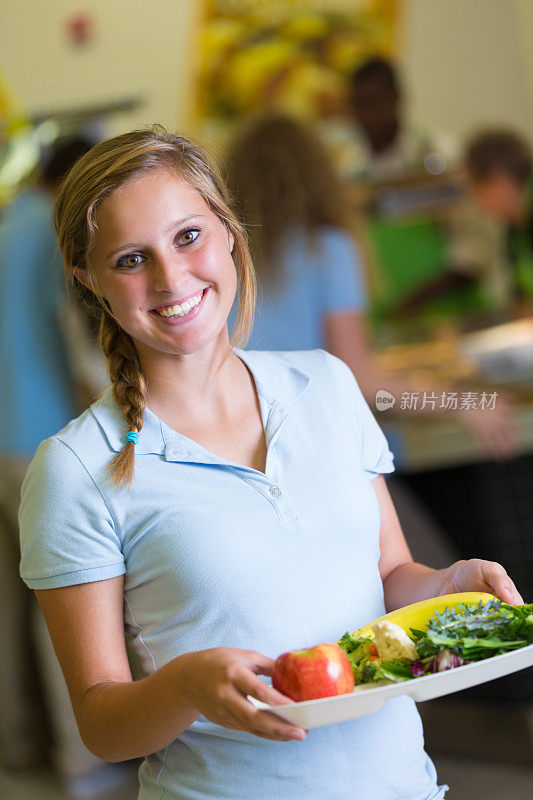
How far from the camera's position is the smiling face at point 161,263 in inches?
34.1

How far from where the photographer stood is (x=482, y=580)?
2.99ft

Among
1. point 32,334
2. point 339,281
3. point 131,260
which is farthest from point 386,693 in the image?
point 32,334

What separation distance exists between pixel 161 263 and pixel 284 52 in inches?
133

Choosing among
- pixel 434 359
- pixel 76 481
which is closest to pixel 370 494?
pixel 76 481

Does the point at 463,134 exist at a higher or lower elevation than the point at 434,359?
higher

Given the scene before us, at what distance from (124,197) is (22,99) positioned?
322 cm

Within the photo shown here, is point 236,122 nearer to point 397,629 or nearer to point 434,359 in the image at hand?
point 434,359

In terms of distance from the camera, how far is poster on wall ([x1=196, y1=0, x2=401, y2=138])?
394 centimetres

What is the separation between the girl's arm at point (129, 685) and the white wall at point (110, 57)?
10.4 ft

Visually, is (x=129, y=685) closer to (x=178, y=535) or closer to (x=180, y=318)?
(x=178, y=535)

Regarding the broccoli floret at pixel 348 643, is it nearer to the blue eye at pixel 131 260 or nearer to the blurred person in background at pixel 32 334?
the blue eye at pixel 131 260

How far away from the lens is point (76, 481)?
0.87 metres

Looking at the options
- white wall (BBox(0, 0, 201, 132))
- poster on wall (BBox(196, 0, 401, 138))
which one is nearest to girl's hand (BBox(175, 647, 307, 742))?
white wall (BBox(0, 0, 201, 132))

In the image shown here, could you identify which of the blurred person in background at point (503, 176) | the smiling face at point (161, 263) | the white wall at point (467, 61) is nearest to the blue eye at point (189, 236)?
the smiling face at point (161, 263)
